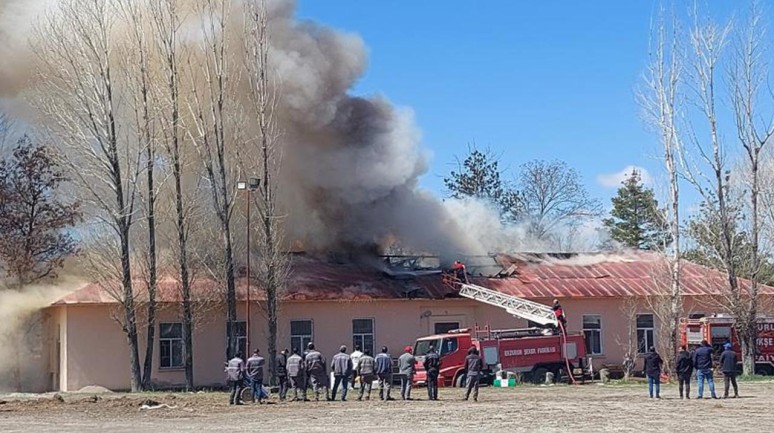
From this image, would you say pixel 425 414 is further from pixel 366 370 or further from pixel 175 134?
pixel 175 134

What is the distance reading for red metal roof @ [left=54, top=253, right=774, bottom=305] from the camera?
35.5m

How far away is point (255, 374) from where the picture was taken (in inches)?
1039

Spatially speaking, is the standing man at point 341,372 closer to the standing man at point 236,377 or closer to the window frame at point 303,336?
the standing man at point 236,377

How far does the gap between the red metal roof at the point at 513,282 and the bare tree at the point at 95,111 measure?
86.6 inches

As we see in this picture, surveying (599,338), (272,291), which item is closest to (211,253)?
(272,291)

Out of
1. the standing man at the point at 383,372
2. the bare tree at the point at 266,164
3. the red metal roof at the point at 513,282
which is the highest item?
the bare tree at the point at 266,164

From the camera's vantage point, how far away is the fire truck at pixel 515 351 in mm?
31953

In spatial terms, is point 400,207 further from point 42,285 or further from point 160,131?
point 42,285

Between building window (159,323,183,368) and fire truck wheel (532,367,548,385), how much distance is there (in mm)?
12579

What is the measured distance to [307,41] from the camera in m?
38.9

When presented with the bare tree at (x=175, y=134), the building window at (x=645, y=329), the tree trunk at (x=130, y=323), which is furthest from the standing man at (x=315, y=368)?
the building window at (x=645, y=329)

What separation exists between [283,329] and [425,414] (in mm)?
15808

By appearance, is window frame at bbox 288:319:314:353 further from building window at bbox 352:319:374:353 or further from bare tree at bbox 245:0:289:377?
building window at bbox 352:319:374:353

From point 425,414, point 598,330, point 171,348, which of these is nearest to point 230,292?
point 171,348
